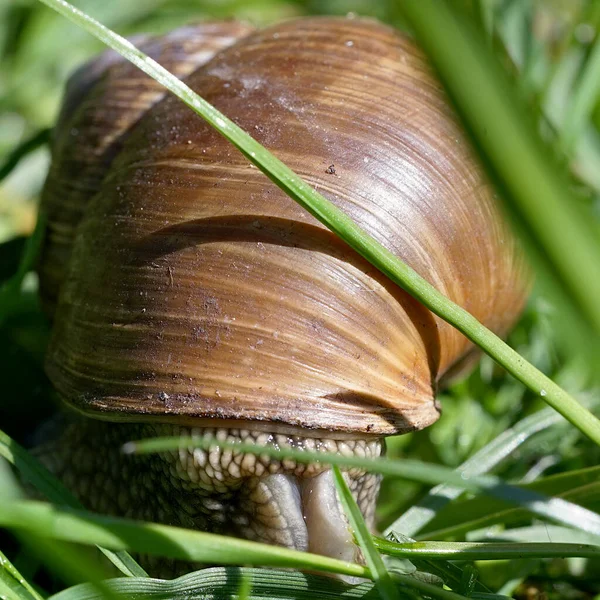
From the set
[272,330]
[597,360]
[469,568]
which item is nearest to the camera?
[597,360]

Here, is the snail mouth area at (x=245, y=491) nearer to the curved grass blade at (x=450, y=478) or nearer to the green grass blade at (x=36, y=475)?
the green grass blade at (x=36, y=475)

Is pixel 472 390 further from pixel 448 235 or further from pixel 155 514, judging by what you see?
pixel 155 514

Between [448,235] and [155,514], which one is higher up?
[448,235]

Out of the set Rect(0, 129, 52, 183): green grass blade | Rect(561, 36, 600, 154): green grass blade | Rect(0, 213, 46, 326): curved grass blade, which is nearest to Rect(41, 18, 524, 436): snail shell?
Rect(0, 213, 46, 326): curved grass blade

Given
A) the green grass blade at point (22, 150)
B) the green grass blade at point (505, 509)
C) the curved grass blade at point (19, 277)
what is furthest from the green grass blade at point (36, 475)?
the green grass blade at point (22, 150)

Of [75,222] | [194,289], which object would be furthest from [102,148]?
[194,289]
